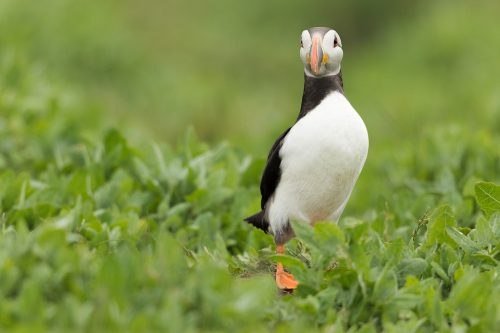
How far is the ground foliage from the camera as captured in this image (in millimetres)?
3869

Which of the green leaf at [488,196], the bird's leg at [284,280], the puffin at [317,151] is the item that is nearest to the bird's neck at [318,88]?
the puffin at [317,151]

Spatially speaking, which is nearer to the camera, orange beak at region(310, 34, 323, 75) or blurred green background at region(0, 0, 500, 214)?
orange beak at region(310, 34, 323, 75)

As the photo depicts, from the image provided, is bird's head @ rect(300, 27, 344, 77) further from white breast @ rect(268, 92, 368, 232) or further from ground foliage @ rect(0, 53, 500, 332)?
ground foliage @ rect(0, 53, 500, 332)

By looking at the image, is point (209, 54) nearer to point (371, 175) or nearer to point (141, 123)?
point (141, 123)

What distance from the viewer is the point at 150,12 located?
796 inches

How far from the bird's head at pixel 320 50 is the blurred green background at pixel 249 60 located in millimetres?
4305

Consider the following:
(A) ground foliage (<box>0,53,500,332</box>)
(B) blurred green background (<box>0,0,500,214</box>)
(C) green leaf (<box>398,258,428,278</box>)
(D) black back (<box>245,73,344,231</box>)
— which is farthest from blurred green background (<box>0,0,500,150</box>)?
(C) green leaf (<box>398,258,428,278</box>)

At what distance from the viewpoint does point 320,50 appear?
4992mm

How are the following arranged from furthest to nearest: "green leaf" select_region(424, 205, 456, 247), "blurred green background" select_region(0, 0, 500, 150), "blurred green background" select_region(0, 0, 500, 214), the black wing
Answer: "blurred green background" select_region(0, 0, 500, 150)
"blurred green background" select_region(0, 0, 500, 214)
the black wing
"green leaf" select_region(424, 205, 456, 247)

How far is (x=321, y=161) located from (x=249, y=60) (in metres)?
14.2

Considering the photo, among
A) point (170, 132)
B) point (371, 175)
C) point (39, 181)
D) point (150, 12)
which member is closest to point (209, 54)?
point (150, 12)

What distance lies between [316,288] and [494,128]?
6.62m

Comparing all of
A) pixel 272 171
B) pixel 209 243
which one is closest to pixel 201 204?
pixel 209 243

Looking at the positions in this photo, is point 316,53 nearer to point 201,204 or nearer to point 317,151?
point 317,151
